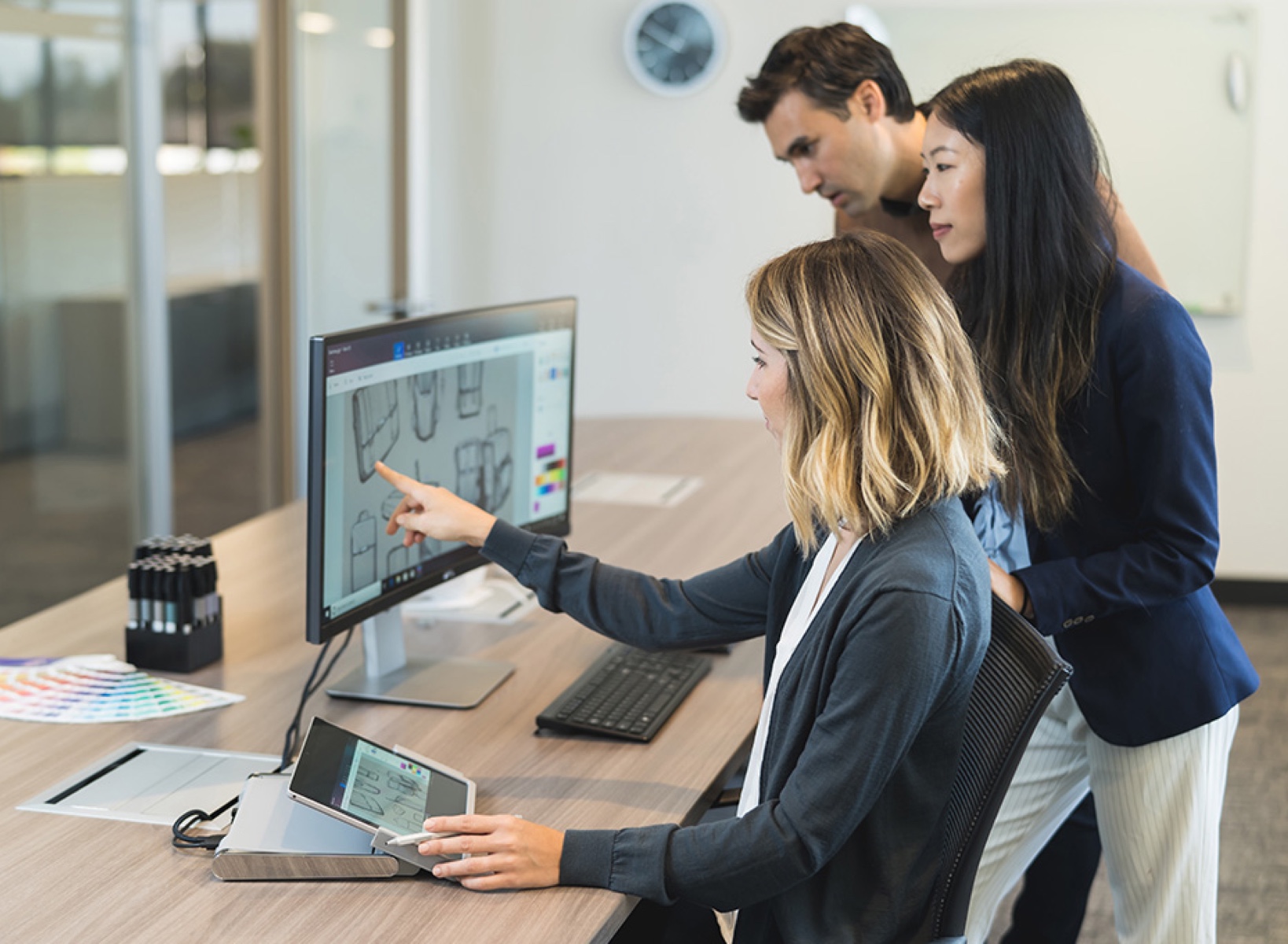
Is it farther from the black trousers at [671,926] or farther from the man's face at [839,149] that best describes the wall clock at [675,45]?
the black trousers at [671,926]

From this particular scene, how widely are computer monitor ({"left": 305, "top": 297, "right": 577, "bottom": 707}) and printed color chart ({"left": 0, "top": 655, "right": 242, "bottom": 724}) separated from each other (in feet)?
0.62

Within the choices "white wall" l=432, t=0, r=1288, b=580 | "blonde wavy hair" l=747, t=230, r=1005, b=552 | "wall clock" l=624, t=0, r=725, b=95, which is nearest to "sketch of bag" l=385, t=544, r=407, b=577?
"blonde wavy hair" l=747, t=230, r=1005, b=552

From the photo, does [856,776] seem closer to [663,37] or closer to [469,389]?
[469,389]

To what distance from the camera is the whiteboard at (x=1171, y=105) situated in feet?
14.7

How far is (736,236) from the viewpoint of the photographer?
489cm

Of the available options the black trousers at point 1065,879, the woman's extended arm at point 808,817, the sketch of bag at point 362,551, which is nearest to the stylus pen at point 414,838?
the woman's extended arm at point 808,817

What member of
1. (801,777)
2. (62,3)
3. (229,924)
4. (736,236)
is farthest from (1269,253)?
(229,924)

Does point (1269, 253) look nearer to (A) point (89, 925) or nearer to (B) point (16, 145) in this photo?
(B) point (16, 145)

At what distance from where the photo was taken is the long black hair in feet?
5.32

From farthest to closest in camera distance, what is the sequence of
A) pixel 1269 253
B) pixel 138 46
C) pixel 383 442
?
pixel 1269 253
pixel 138 46
pixel 383 442

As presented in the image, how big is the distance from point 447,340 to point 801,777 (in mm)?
753

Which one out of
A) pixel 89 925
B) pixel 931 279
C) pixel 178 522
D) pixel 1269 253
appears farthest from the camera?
pixel 1269 253

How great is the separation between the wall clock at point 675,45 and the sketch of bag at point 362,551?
350cm

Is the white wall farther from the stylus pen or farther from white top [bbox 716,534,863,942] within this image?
the stylus pen
